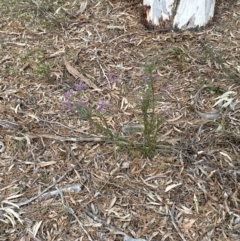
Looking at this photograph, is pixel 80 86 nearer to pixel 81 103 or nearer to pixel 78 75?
pixel 81 103

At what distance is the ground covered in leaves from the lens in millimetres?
1834

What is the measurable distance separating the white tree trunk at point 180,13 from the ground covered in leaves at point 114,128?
6cm

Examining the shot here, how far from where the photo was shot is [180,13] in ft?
8.98

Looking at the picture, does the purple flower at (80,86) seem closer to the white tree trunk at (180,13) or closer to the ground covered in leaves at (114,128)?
the ground covered in leaves at (114,128)

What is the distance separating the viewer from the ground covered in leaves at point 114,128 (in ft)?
6.02

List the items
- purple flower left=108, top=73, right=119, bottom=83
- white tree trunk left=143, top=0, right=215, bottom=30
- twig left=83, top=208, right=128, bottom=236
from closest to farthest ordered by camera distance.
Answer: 1. twig left=83, top=208, right=128, bottom=236
2. purple flower left=108, top=73, right=119, bottom=83
3. white tree trunk left=143, top=0, right=215, bottom=30

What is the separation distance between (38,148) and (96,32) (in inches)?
38.2

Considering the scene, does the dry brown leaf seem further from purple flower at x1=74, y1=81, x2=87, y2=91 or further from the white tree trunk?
the white tree trunk

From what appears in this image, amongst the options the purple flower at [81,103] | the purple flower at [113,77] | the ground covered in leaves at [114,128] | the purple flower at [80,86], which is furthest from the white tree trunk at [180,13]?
the purple flower at [81,103]

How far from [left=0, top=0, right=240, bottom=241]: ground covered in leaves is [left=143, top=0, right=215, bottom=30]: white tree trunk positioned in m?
0.06

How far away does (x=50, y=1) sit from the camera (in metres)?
3.03

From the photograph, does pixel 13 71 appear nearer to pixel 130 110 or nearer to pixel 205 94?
pixel 130 110

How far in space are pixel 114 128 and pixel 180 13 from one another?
0.94 metres

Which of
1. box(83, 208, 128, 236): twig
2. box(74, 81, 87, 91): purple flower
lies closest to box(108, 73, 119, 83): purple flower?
box(74, 81, 87, 91): purple flower
